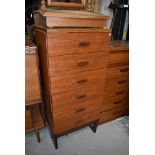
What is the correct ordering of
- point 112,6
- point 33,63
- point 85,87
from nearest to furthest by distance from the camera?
point 33,63 < point 85,87 < point 112,6

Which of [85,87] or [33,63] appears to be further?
[85,87]

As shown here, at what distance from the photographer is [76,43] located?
3.35ft

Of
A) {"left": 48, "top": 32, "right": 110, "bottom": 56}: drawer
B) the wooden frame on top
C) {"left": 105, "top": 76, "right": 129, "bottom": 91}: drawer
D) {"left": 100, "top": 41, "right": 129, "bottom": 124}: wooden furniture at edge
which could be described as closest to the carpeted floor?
{"left": 100, "top": 41, "right": 129, "bottom": 124}: wooden furniture at edge

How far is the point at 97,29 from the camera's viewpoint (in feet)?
3.58

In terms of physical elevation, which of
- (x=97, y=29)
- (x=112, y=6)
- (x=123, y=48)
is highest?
(x=112, y=6)

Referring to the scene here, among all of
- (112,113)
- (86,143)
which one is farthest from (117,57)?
(86,143)

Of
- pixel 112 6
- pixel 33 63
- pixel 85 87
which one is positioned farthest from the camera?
pixel 112 6

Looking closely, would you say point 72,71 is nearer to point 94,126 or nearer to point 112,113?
point 94,126

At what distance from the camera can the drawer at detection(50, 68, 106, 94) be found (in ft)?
3.53

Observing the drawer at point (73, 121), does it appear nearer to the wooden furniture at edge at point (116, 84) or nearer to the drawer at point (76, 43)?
the wooden furniture at edge at point (116, 84)
